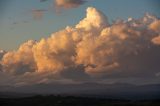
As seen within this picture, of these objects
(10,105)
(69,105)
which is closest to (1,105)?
(10,105)

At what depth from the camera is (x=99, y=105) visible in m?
139

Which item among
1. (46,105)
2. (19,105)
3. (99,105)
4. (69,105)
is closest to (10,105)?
(19,105)

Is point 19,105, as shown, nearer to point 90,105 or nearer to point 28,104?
point 28,104

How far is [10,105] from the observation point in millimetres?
140750

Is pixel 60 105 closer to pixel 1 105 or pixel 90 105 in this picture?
pixel 90 105

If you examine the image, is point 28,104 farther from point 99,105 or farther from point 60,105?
point 99,105

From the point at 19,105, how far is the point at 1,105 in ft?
24.0

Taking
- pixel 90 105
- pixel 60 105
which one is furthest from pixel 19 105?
pixel 90 105

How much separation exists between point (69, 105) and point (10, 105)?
21823 mm

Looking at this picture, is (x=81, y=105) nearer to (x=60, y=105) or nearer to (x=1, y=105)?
(x=60, y=105)

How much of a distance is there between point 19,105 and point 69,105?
19.0 meters

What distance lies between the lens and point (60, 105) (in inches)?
5472

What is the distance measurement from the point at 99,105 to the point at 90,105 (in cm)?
503

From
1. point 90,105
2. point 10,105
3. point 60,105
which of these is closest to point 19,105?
point 10,105
